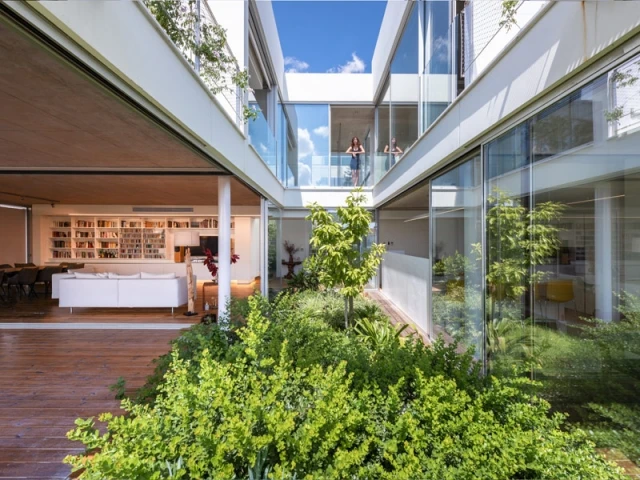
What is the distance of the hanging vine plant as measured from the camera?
294 cm

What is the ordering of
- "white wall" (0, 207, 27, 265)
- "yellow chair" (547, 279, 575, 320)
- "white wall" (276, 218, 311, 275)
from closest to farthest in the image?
"yellow chair" (547, 279, 575, 320) < "white wall" (0, 207, 27, 265) < "white wall" (276, 218, 311, 275)

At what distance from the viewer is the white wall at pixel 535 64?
186cm

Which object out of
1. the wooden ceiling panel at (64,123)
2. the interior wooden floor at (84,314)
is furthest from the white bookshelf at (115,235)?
the wooden ceiling panel at (64,123)

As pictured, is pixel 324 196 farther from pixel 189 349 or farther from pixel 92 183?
pixel 189 349

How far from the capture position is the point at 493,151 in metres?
3.32

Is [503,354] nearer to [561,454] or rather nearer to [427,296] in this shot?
[561,454]

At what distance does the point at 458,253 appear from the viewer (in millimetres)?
4203

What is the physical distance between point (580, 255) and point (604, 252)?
6.9 inches

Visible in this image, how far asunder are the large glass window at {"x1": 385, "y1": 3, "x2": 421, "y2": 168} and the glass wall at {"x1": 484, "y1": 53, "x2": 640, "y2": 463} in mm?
3687

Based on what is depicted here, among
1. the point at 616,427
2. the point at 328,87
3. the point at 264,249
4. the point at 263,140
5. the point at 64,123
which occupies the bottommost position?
the point at 616,427

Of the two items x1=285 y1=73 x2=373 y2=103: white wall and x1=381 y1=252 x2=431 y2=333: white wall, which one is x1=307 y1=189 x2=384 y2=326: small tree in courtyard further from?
x1=285 y1=73 x2=373 y2=103: white wall

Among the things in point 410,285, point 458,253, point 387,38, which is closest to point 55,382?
point 458,253

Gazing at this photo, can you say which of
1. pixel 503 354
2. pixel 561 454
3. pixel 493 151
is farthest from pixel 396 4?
pixel 561 454

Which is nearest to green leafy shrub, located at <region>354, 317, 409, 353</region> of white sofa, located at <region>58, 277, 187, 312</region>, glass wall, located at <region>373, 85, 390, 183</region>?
white sofa, located at <region>58, 277, 187, 312</region>
